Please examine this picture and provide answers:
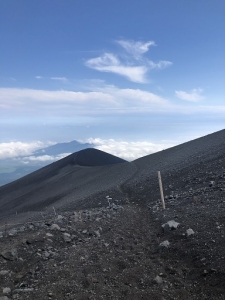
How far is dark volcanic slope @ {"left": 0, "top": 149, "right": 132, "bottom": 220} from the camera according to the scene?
163ft

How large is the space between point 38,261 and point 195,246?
5.27 meters

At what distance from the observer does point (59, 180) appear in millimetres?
63125

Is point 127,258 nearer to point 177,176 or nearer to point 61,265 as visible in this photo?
point 61,265

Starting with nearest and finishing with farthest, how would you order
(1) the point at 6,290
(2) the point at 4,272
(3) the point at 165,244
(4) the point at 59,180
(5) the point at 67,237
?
(1) the point at 6,290 < (2) the point at 4,272 < (3) the point at 165,244 < (5) the point at 67,237 < (4) the point at 59,180

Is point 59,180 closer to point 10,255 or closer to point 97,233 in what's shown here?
point 97,233

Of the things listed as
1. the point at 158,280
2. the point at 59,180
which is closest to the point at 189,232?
the point at 158,280

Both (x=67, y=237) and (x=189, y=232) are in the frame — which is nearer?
(x=189, y=232)

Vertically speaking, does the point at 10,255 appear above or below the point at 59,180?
below

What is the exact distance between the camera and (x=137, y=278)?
8.42 meters

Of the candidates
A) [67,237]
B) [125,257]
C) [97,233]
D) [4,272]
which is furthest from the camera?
[97,233]

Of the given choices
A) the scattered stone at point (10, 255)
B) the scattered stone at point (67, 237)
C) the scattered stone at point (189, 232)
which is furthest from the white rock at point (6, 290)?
the scattered stone at point (189, 232)

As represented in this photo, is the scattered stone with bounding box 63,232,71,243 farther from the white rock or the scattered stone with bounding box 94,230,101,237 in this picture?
the white rock

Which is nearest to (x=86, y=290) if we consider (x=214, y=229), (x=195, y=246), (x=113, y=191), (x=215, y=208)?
(x=195, y=246)

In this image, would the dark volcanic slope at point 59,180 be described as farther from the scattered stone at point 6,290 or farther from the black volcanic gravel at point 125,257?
the scattered stone at point 6,290
